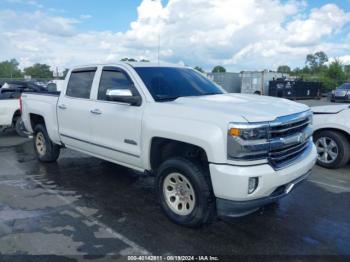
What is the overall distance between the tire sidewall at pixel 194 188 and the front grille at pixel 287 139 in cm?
79

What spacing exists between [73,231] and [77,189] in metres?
1.58

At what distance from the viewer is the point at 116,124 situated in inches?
183

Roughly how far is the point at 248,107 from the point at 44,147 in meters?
4.79

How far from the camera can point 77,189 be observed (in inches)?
212

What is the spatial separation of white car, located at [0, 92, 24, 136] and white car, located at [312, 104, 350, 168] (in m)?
8.50

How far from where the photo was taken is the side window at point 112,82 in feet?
15.5

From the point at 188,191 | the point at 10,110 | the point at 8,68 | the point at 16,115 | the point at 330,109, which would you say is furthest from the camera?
the point at 8,68

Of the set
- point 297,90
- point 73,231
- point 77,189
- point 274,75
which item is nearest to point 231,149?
point 73,231

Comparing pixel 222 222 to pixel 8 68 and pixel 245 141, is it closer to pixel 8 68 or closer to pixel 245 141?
pixel 245 141

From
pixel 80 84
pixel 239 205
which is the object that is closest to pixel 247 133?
pixel 239 205

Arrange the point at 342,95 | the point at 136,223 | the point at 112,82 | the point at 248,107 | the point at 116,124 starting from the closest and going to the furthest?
the point at 248,107 < the point at 136,223 < the point at 116,124 < the point at 112,82 < the point at 342,95

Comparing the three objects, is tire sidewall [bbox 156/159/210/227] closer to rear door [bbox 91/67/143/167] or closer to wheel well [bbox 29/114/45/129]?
rear door [bbox 91/67/143/167]

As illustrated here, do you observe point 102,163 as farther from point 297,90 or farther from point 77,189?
point 297,90

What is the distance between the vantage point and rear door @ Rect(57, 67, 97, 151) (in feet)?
17.4
